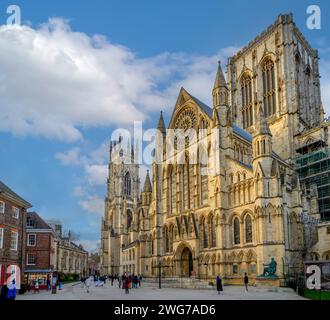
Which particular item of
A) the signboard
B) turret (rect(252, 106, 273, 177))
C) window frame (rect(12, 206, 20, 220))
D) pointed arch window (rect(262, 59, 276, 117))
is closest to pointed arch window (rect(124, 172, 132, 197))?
pointed arch window (rect(262, 59, 276, 117))

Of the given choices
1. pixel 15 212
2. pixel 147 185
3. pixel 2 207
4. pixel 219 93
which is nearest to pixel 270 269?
pixel 219 93

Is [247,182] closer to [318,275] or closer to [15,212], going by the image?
[318,275]

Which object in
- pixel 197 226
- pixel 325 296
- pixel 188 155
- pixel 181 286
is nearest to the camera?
pixel 325 296

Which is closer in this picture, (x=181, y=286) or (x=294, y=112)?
(x=181, y=286)

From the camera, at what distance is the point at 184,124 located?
186 feet

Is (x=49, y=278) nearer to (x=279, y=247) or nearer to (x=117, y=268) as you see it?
(x=279, y=247)

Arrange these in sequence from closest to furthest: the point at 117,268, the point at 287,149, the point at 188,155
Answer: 1. the point at 188,155
2. the point at 287,149
3. the point at 117,268

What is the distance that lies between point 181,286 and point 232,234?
8.00 meters

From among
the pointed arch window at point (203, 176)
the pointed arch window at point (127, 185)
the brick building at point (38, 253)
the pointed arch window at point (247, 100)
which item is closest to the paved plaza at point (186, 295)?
the pointed arch window at point (203, 176)

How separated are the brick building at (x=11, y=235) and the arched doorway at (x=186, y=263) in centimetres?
1990

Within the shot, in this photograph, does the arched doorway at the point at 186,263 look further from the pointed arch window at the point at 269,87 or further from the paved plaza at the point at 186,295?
the pointed arch window at the point at 269,87

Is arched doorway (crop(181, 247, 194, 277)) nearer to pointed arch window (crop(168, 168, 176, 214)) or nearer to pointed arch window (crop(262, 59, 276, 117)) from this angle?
pointed arch window (crop(168, 168, 176, 214))

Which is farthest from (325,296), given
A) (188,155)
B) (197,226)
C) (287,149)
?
(287,149)

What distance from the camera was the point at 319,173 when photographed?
2167 inches
